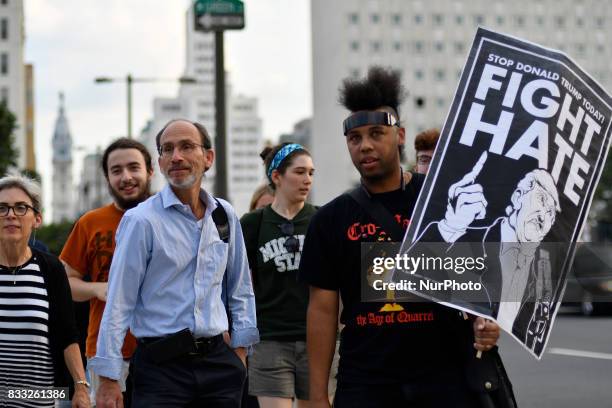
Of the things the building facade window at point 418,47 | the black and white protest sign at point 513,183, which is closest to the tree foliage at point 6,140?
the black and white protest sign at point 513,183

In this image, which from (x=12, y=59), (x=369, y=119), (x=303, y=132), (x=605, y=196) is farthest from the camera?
(x=303, y=132)

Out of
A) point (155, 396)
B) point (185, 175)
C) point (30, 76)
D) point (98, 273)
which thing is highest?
point (30, 76)

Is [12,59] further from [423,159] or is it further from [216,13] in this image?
[423,159]

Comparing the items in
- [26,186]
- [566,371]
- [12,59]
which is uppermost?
[12,59]

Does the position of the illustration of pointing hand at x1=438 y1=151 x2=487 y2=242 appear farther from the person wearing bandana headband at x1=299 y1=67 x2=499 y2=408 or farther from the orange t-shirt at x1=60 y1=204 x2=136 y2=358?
the orange t-shirt at x1=60 y1=204 x2=136 y2=358

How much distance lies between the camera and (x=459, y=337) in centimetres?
441

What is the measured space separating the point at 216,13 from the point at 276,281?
20.3 feet

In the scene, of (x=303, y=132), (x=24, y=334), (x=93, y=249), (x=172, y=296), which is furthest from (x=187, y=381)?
(x=303, y=132)

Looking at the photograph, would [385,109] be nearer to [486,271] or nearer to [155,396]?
[486,271]

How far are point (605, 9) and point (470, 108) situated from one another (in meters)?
140

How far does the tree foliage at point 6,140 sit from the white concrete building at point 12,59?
62.7m

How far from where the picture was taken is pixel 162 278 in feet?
16.5

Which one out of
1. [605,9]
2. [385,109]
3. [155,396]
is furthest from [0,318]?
[605,9]

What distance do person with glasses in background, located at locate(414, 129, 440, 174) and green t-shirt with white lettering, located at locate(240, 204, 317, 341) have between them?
0.92 m
